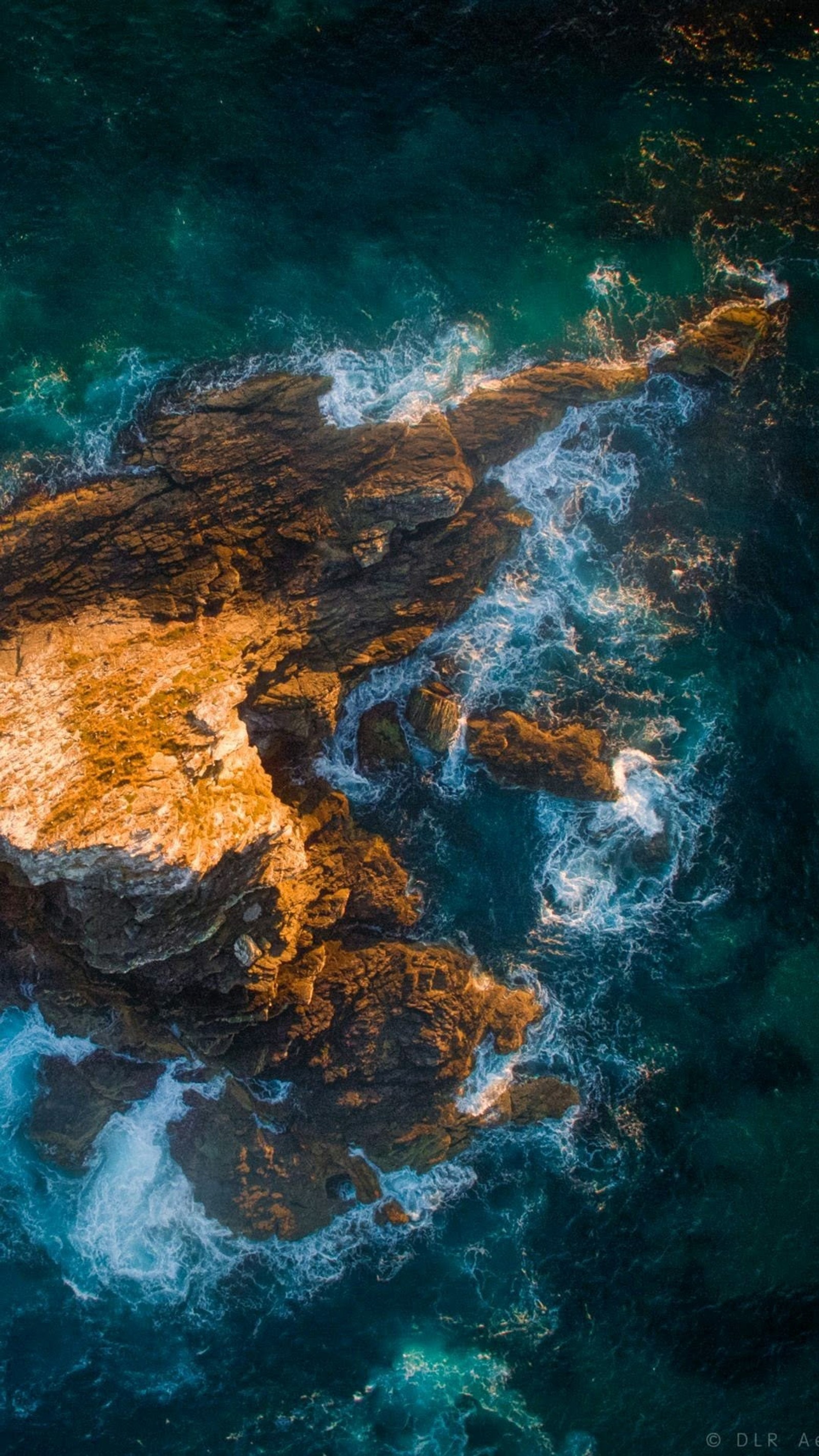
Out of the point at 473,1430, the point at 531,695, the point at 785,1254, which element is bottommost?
the point at 473,1430

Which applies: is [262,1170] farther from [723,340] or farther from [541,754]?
[723,340]

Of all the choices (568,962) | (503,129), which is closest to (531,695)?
(568,962)

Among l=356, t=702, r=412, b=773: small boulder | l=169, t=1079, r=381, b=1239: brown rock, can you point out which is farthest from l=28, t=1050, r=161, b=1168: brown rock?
l=356, t=702, r=412, b=773: small boulder

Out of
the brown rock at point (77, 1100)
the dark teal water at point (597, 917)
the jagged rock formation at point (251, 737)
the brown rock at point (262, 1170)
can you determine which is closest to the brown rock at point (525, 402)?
→ the jagged rock formation at point (251, 737)

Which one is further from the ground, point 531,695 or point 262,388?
point 262,388

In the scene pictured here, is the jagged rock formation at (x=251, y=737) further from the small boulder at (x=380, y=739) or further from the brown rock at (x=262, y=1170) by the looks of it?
the small boulder at (x=380, y=739)

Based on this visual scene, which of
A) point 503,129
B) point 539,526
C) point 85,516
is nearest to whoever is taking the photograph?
point 85,516

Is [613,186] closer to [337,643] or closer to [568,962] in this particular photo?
[337,643]
